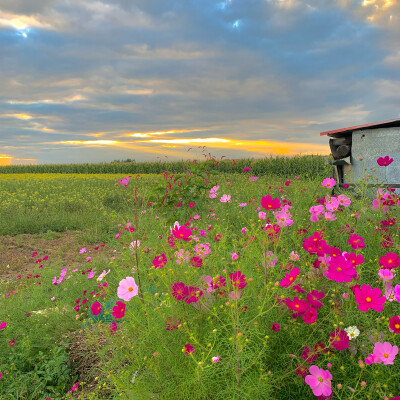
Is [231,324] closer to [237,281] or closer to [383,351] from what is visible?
[237,281]

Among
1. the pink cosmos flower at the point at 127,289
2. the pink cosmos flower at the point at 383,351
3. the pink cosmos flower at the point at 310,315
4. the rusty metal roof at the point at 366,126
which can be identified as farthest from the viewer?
the rusty metal roof at the point at 366,126

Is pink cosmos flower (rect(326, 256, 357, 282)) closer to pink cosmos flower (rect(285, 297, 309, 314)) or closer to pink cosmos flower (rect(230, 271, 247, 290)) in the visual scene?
pink cosmos flower (rect(285, 297, 309, 314))

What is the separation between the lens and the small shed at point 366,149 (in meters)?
7.58

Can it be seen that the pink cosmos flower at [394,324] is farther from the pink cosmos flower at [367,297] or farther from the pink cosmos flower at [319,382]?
the pink cosmos flower at [319,382]

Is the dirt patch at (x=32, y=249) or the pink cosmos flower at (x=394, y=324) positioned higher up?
the pink cosmos flower at (x=394, y=324)

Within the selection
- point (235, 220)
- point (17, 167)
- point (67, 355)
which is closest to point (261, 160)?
point (235, 220)

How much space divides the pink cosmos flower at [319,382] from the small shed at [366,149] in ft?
20.5

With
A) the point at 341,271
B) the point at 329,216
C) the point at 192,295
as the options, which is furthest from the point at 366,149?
the point at 192,295

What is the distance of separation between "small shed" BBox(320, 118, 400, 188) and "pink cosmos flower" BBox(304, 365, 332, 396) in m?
6.25

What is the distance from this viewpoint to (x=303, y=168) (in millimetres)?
21859

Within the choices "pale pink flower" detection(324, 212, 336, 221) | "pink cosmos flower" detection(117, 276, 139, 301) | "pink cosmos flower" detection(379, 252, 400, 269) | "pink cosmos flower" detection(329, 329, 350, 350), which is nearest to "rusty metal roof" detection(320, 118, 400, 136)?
"pale pink flower" detection(324, 212, 336, 221)

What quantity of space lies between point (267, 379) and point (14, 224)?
7813mm

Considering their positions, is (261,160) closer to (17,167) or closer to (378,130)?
(378,130)

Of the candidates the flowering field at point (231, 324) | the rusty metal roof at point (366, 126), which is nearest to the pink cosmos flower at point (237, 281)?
the flowering field at point (231, 324)
